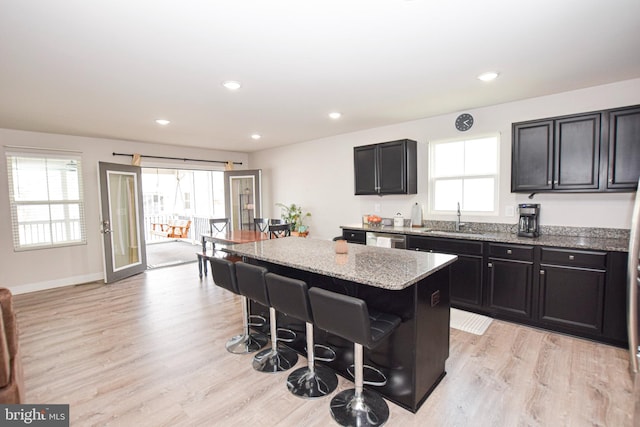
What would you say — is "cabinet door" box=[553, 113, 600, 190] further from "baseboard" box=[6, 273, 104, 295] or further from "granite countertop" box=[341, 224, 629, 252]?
"baseboard" box=[6, 273, 104, 295]

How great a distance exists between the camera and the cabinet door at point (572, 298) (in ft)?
9.11

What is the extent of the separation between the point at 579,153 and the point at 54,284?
7335 millimetres

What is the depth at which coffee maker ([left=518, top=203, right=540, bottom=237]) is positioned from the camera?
334cm

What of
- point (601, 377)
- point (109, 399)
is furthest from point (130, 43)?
point (601, 377)

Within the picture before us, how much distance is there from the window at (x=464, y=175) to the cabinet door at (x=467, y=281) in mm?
815

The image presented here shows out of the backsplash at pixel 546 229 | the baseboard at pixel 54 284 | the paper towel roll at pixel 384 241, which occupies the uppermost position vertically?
the backsplash at pixel 546 229

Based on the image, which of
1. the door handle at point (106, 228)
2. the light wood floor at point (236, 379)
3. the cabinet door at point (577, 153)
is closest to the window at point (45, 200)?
the door handle at point (106, 228)

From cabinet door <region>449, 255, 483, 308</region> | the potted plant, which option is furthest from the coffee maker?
the potted plant

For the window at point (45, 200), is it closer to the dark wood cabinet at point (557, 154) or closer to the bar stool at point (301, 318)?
the bar stool at point (301, 318)

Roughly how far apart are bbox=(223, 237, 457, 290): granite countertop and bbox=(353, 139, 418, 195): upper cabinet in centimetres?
173

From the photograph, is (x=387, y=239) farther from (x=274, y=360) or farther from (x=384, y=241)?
(x=274, y=360)

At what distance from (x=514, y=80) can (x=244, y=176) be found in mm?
5294

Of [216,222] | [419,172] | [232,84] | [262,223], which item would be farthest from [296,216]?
[232,84]

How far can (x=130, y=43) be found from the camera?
6.78 feet
